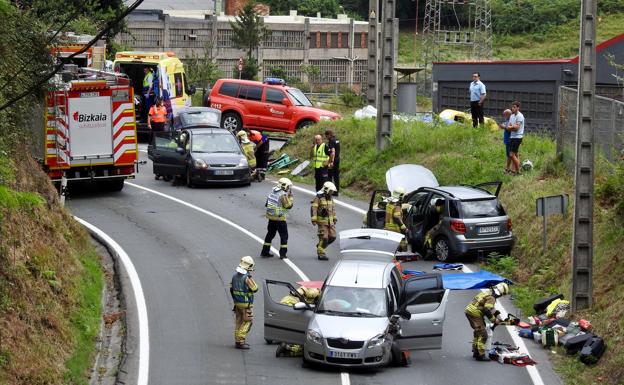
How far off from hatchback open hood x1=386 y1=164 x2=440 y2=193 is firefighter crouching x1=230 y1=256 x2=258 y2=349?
933 centimetres

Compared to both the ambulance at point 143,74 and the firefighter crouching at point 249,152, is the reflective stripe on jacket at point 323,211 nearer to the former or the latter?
the firefighter crouching at point 249,152

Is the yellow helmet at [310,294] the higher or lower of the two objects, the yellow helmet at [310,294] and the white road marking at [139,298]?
the higher

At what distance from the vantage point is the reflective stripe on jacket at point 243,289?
17.4 meters

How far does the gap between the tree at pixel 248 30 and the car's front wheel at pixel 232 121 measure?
25.1 metres

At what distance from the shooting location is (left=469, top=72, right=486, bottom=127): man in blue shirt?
3187cm

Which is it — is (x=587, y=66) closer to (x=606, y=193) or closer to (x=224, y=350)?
(x=606, y=193)

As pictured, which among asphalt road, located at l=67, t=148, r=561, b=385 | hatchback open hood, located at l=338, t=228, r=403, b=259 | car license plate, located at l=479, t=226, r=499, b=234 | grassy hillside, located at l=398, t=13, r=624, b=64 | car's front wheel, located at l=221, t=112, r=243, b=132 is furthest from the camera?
grassy hillside, located at l=398, t=13, r=624, b=64

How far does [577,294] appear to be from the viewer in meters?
19.5

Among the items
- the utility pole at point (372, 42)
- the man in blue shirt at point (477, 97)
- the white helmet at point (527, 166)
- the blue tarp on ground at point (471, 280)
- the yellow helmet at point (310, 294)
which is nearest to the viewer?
the yellow helmet at point (310, 294)

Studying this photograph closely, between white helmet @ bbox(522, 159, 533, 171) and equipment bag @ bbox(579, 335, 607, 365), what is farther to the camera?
white helmet @ bbox(522, 159, 533, 171)

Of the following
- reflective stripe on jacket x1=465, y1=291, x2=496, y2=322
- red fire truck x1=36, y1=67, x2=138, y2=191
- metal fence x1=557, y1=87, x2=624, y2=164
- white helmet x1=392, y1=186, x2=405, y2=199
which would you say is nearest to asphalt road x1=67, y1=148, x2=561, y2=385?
reflective stripe on jacket x1=465, y1=291, x2=496, y2=322

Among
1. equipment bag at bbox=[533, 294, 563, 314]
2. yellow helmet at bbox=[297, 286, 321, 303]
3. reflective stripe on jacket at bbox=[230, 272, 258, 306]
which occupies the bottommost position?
equipment bag at bbox=[533, 294, 563, 314]

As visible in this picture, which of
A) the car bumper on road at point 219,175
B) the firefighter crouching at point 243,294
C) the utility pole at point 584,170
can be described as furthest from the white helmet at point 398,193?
the car bumper on road at point 219,175

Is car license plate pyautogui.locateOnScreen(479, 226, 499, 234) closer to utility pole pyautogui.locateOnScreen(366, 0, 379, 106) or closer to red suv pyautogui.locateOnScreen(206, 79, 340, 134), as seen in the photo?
utility pole pyautogui.locateOnScreen(366, 0, 379, 106)
